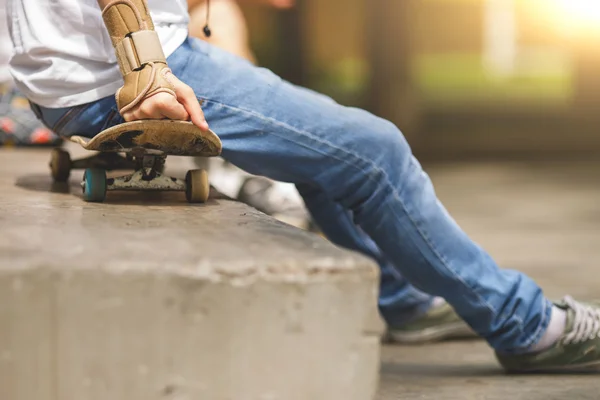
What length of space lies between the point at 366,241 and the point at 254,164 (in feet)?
1.81

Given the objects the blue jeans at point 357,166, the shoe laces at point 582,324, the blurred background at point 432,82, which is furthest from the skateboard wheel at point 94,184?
the blurred background at point 432,82

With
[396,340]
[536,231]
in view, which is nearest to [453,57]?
[536,231]

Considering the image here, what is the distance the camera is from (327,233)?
2820 mm

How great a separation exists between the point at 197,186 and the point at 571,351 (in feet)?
3.43

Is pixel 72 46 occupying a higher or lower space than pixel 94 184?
higher

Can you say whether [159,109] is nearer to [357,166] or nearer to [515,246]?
[357,166]

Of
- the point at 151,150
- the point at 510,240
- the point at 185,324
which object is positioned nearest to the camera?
the point at 185,324

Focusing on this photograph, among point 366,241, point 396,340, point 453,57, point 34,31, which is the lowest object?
point 453,57

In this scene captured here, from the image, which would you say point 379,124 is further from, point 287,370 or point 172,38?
point 287,370

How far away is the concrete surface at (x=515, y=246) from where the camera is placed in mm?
2471

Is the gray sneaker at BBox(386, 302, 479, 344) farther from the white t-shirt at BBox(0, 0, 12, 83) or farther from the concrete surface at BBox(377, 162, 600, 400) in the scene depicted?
the white t-shirt at BBox(0, 0, 12, 83)

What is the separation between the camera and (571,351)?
2.54 metres

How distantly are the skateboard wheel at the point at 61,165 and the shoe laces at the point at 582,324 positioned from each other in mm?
1438

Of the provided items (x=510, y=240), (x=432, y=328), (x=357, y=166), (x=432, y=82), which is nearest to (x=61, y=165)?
(x=357, y=166)
